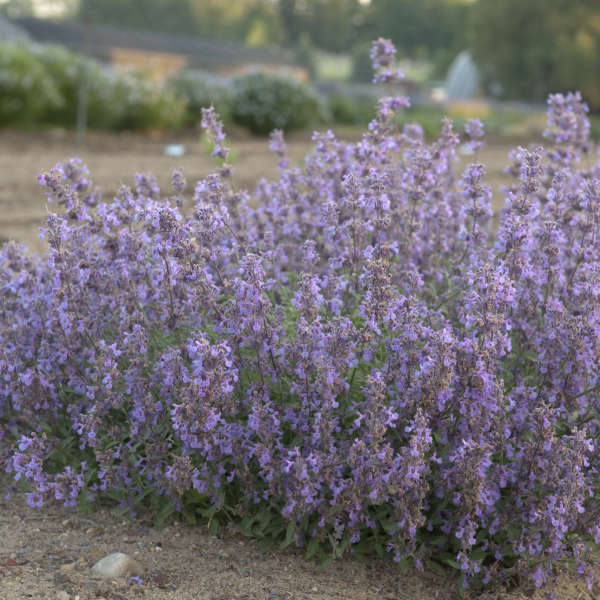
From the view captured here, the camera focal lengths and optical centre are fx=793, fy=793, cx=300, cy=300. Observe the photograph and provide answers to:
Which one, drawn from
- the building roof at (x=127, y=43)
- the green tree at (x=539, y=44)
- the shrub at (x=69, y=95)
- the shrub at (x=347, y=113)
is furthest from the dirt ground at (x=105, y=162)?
the building roof at (x=127, y=43)

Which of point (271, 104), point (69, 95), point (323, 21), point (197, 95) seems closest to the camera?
point (69, 95)

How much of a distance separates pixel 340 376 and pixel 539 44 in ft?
125

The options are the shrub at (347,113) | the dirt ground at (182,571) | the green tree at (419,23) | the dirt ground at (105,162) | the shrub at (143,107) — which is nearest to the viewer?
the dirt ground at (182,571)

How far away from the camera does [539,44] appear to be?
36906 mm

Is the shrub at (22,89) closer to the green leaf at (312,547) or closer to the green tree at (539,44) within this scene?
the green leaf at (312,547)

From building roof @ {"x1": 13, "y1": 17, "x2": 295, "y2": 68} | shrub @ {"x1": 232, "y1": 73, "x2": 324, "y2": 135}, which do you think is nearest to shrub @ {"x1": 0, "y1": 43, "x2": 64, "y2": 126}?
shrub @ {"x1": 232, "y1": 73, "x2": 324, "y2": 135}

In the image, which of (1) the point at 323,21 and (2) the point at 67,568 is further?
(1) the point at 323,21

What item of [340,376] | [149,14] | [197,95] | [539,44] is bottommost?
[340,376]

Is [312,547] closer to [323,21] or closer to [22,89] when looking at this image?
[22,89]

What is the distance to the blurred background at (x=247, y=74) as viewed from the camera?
14969 mm

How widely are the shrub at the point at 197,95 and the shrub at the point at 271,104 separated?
1.17 ft

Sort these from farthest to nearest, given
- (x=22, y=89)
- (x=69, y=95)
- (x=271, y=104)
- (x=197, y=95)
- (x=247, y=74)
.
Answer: (x=247, y=74) < (x=197, y=95) < (x=271, y=104) < (x=69, y=95) < (x=22, y=89)

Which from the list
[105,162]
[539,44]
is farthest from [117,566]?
[539,44]

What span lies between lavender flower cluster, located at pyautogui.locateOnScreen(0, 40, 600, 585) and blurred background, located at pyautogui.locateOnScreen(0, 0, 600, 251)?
6.61 feet
